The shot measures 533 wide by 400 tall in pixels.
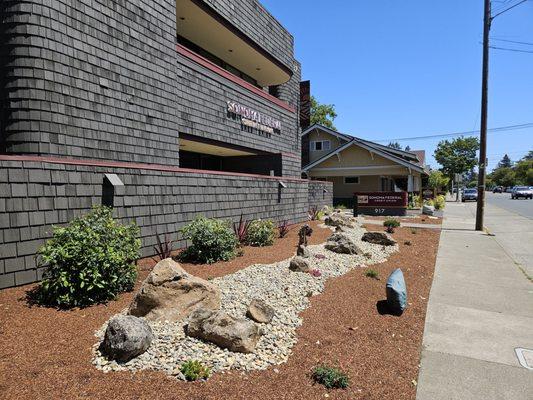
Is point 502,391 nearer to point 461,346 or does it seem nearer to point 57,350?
point 461,346

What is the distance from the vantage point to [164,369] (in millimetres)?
3639

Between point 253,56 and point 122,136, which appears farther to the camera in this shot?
point 253,56

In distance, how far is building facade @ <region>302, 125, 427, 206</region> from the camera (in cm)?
2936

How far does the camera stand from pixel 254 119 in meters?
15.7

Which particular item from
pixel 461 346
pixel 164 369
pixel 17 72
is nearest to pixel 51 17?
pixel 17 72

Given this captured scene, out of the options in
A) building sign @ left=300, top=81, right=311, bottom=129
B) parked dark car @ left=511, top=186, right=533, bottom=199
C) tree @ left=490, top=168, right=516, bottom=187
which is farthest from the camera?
tree @ left=490, top=168, right=516, bottom=187

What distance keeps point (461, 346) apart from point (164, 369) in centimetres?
346

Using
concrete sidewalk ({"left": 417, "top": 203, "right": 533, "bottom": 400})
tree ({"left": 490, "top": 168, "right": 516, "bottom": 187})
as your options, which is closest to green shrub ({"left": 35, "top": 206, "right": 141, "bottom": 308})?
concrete sidewalk ({"left": 417, "top": 203, "right": 533, "bottom": 400})

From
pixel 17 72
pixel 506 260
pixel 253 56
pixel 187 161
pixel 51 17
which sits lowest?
pixel 506 260

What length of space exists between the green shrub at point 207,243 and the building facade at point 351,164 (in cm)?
2299

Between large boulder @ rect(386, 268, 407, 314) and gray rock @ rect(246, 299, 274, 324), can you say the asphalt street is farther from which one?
gray rock @ rect(246, 299, 274, 324)

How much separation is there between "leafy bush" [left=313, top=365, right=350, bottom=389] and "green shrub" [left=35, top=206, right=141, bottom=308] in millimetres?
3064

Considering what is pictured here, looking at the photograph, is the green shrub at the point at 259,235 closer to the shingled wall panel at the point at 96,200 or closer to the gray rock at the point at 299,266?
the shingled wall panel at the point at 96,200

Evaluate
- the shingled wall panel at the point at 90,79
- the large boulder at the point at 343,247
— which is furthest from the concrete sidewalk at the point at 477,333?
the shingled wall panel at the point at 90,79
